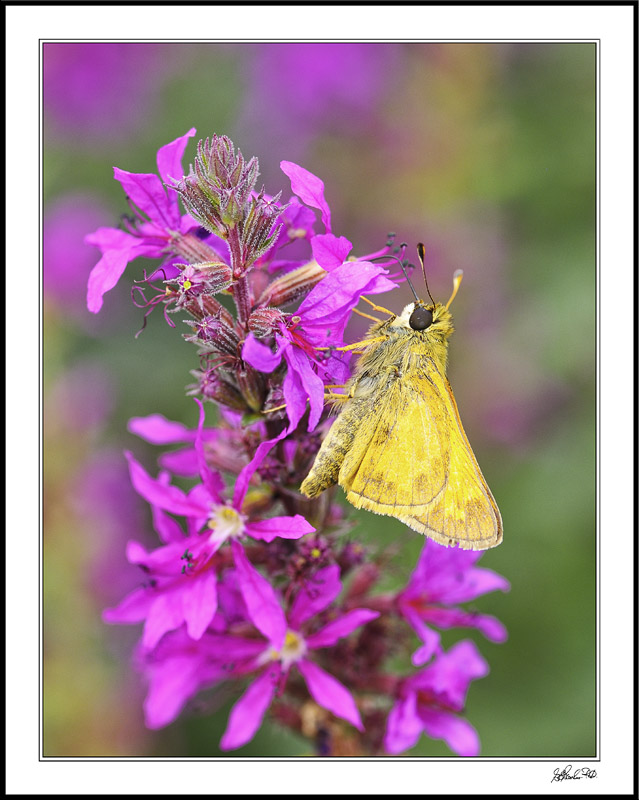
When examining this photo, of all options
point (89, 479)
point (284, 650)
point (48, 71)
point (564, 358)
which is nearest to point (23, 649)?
point (284, 650)

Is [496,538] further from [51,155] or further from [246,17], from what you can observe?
[51,155]

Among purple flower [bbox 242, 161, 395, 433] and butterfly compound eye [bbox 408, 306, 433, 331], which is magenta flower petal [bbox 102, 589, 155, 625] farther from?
butterfly compound eye [bbox 408, 306, 433, 331]

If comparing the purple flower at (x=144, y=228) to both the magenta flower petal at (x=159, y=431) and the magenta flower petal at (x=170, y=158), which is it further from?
the magenta flower petal at (x=159, y=431)

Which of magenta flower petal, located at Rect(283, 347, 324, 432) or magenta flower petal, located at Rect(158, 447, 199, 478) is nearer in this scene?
magenta flower petal, located at Rect(283, 347, 324, 432)

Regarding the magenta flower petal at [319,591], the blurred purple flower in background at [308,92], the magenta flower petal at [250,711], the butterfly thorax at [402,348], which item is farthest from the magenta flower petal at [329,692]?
the blurred purple flower in background at [308,92]
